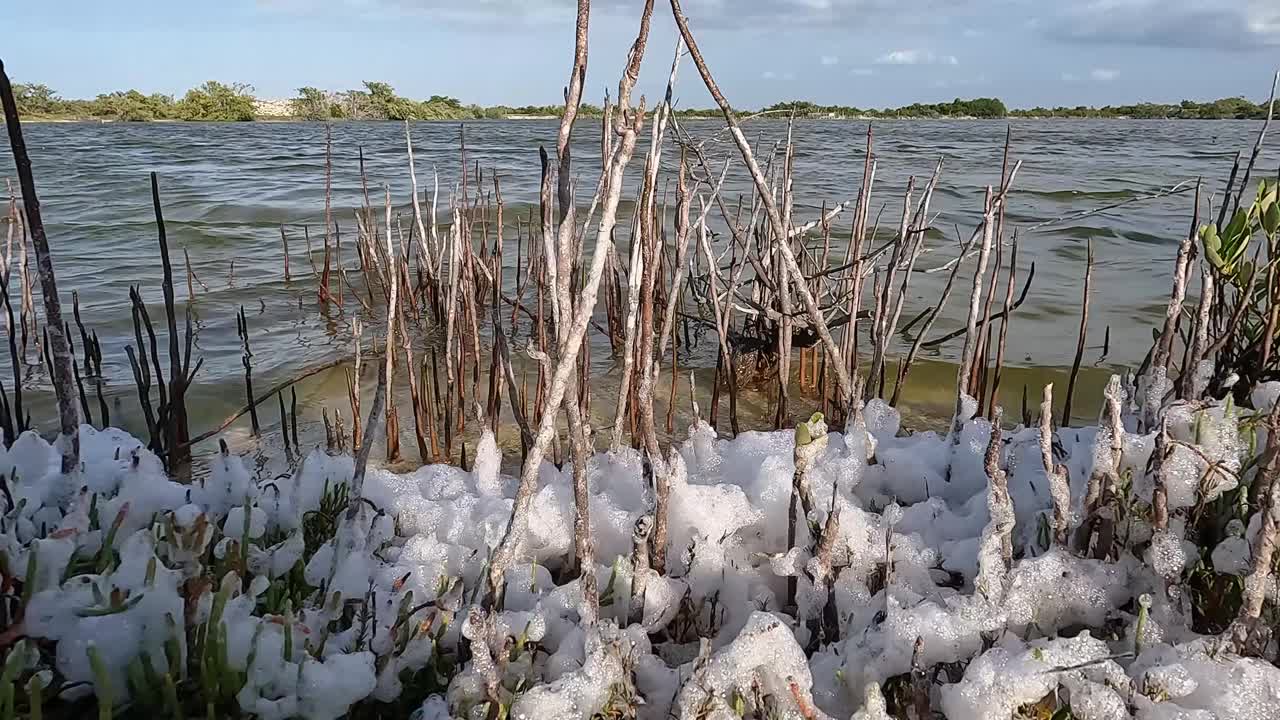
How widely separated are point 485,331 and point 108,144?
1874 cm

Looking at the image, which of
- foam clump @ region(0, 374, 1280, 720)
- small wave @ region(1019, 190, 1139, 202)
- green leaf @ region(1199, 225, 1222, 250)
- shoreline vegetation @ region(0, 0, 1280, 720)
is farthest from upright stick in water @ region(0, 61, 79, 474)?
small wave @ region(1019, 190, 1139, 202)

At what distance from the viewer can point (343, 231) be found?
842cm

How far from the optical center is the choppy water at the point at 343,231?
4430 mm

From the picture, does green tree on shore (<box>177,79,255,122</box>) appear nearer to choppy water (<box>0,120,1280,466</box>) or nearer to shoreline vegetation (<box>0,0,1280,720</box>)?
choppy water (<box>0,120,1280,466</box>)

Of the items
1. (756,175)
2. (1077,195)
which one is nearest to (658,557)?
(756,175)

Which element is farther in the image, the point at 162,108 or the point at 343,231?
the point at 162,108

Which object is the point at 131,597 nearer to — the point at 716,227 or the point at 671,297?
the point at 671,297

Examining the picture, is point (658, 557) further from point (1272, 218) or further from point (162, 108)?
point (162, 108)

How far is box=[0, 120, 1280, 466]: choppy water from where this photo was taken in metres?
Answer: 4.43

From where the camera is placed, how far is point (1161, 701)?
4.27 feet

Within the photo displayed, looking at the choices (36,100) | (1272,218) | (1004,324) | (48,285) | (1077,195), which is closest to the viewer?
(48,285)

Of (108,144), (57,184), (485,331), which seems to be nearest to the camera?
(485,331)

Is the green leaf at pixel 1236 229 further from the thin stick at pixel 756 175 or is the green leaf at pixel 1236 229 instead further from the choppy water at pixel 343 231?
the choppy water at pixel 343 231

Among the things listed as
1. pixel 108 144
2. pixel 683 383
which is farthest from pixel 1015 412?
pixel 108 144
